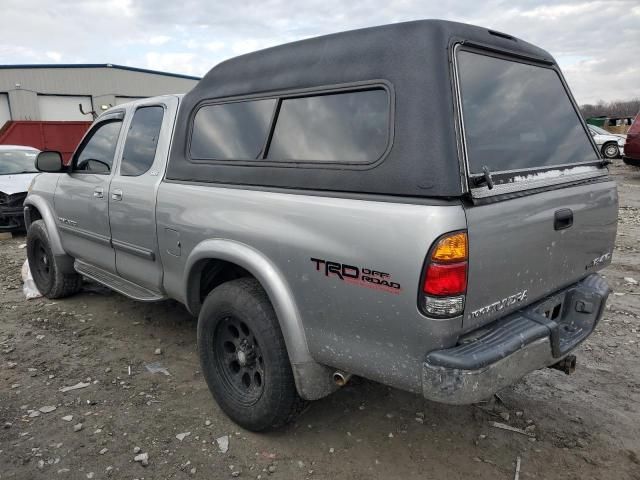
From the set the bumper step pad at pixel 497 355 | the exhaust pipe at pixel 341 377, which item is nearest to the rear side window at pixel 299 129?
the bumper step pad at pixel 497 355

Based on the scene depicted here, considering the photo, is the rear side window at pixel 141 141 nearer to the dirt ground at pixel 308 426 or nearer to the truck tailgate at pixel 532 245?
the dirt ground at pixel 308 426

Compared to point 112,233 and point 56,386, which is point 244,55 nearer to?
point 112,233

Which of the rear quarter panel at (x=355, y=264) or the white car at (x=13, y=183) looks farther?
the white car at (x=13, y=183)

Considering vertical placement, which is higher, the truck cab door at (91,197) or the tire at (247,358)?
the truck cab door at (91,197)

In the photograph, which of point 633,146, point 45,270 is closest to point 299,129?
point 45,270

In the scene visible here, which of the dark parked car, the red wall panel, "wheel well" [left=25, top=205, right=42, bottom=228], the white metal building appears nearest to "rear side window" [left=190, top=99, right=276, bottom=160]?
"wheel well" [left=25, top=205, right=42, bottom=228]

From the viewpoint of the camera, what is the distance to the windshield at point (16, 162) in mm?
9133

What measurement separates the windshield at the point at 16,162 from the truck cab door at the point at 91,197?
5.67 meters

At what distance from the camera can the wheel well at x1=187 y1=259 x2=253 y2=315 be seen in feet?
9.71

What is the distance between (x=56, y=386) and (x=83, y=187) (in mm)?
1623

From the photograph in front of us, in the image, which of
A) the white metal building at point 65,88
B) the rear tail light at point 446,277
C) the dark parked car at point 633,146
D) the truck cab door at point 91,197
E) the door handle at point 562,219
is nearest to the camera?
the rear tail light at point 446,277

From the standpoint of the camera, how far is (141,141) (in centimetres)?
368

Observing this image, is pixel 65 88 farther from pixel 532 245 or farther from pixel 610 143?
pixel 532 245

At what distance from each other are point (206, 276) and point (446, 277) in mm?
1695
